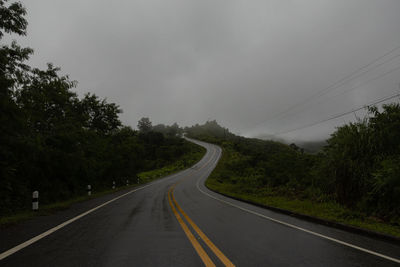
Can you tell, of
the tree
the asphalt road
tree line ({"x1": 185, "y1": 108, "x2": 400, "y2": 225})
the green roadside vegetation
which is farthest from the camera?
the tree

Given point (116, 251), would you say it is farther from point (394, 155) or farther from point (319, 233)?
point (394, 155)

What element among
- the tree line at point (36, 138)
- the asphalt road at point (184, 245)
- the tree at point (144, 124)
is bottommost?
the asphalt road at point (184, 245)

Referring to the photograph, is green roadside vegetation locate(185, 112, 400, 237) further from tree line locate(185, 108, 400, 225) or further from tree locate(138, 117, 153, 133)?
tree locate(138, 117, 153, 133)

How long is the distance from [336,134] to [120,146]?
849 inches

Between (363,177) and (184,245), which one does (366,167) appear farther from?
(184,245)

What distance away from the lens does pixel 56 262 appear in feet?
10.7

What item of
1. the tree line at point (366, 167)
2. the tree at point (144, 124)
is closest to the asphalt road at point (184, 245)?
the tree line at point (366, 167)

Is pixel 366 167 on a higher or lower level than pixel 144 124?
lower

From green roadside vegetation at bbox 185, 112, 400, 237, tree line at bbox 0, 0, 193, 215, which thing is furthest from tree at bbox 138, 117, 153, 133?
green roadside vegetation at bbox 185, 112, 400, 237

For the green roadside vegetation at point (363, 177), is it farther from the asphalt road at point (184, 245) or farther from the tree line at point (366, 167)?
the asphalt road at point (184, 245)

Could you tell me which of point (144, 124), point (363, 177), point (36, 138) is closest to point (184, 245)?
point (363, 177)

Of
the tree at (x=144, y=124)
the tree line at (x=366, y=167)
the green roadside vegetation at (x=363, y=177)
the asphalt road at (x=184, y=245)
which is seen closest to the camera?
the asphalt road at (x=184, y=245)

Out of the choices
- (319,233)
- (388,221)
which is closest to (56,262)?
(319,233)

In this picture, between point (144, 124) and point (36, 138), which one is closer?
point (36, 138)
